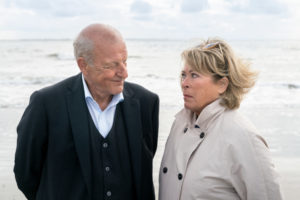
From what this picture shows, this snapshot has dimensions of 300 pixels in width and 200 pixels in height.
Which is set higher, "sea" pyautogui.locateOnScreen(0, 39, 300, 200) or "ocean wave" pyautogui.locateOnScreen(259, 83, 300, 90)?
"sea" pyautogui.locateOnScreen(0, 39, 300, 200)

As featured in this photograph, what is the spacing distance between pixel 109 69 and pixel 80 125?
42cm

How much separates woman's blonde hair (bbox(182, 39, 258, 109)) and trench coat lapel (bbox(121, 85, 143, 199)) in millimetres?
502

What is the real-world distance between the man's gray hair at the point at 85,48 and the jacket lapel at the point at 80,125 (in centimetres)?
20

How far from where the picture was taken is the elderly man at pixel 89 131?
8.43ft

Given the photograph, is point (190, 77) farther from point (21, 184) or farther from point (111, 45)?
point (21, 184)

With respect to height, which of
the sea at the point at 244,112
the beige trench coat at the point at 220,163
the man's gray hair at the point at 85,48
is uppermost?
the man's gray hair at the point at 85,48

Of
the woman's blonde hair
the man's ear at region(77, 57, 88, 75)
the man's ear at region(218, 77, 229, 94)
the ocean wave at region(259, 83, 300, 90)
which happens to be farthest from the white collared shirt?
the ocean wave at region(259, 83, 300, 90)

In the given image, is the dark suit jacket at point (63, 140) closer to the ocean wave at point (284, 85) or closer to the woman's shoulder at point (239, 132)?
the woman's shoulder at point (239, 132)

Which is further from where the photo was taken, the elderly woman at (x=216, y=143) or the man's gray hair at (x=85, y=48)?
the man's gray hair at (x=85, y=48)

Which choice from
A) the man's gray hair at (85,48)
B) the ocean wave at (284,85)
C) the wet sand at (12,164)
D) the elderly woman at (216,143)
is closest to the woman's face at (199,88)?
the elderly woman at (216,143)

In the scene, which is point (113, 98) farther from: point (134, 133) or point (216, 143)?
point (216, 143)

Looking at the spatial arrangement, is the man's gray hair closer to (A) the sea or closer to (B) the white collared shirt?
A: (B) the white collared shirt

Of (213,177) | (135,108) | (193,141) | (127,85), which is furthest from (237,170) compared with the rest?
(127,85)

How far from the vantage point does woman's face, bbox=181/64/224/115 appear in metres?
2.66
